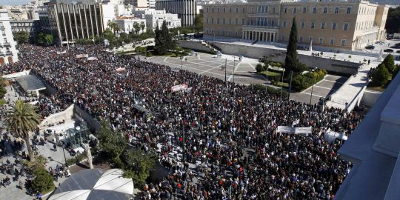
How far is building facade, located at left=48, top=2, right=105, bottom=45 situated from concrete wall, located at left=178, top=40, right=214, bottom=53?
34.3 metres

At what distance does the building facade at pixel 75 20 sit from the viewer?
84125 mm

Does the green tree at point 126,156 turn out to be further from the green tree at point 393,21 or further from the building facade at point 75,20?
the green tree at point 393,21

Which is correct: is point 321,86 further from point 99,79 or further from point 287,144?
point 99,79

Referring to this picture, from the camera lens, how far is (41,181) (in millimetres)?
17766

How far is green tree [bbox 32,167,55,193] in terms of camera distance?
17719 millimetres

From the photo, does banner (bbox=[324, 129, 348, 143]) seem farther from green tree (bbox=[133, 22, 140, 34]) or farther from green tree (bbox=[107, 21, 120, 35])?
green tree (bbox=[107, 21, 120, 35])

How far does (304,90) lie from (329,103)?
23.1 feet

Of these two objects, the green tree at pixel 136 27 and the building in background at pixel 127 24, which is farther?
the building in background at pixel 127 24

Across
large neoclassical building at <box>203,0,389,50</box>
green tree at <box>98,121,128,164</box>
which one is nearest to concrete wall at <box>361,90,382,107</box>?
large neoclassical building at <box>203,0,389,50</box>

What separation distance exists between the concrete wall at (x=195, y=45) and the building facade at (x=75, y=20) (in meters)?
34.3

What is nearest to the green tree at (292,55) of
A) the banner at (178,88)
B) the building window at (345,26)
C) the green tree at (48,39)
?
the banner at (178,88)

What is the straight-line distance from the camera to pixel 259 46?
190 feet

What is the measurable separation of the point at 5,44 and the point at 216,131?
55165 mm

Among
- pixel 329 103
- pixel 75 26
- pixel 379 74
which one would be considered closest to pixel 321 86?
pixel 379 74
